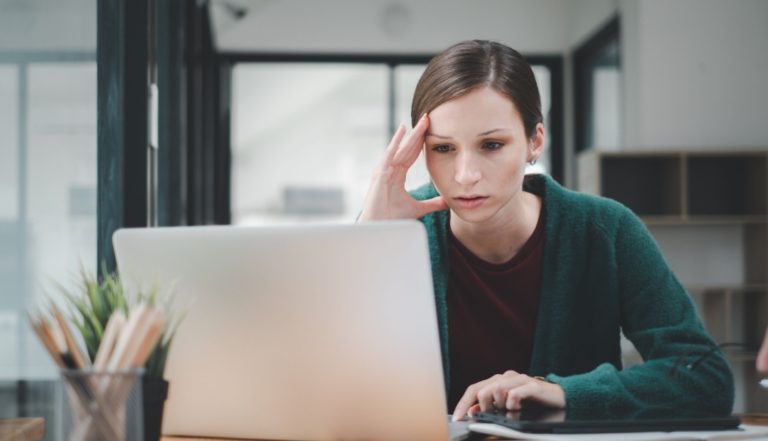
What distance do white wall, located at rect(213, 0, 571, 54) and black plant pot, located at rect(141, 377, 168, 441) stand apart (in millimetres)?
5436

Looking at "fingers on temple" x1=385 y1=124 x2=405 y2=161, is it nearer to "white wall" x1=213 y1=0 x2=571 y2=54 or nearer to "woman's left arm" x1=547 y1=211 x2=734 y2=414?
"woman's left arm" x1=547 y1=211 x2=734 y2=414

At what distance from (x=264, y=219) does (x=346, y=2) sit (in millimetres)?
1765

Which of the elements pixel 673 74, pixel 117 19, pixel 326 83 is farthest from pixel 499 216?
pixel 326 83

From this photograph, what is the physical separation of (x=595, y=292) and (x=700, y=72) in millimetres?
3951

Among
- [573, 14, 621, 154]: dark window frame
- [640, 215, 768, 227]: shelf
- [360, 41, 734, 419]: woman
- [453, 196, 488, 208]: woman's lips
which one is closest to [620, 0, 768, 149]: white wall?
[640, 215, 768, 227]: shelf

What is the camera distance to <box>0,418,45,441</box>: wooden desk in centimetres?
106

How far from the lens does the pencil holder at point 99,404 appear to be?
2.67 ft

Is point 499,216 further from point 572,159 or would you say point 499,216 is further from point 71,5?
point 572,159

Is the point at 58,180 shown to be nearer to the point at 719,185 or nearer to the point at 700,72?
the point at 719,185

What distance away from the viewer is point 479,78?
1592 millimetres

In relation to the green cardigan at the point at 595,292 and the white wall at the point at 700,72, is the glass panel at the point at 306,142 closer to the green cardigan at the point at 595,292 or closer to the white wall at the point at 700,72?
the white wall at the point at 700,72

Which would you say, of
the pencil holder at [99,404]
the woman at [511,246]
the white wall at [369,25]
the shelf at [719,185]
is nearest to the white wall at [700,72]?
the shelf at [719,185]

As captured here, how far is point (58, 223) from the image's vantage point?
4.92ft

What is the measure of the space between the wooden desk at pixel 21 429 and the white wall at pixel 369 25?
5.29 meters
